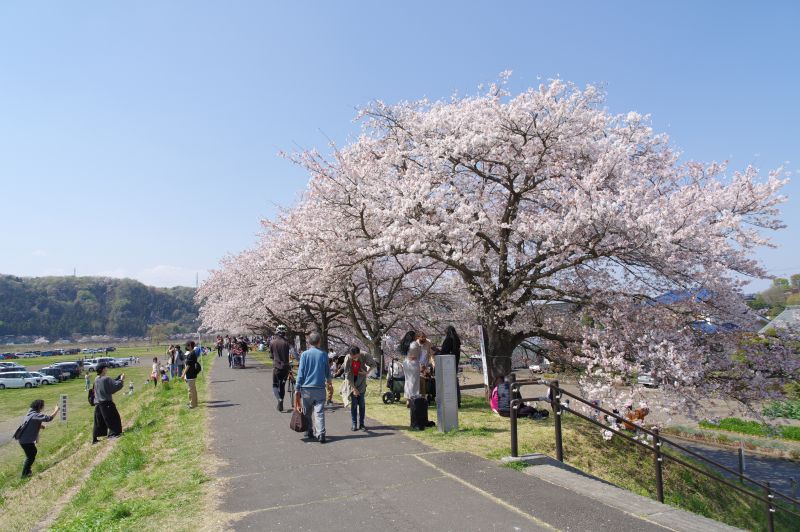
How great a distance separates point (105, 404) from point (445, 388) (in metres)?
7.19

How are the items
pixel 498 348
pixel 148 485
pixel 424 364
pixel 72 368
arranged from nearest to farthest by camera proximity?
1. pixel 148 485
2. pixel 424 364
3. pixel 498 348
4. pixel 72 368

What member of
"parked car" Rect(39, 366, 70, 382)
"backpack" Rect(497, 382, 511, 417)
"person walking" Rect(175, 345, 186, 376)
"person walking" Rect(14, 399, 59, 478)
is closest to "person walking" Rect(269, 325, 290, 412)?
"person walking" Rect(14, 399, 59, 478)

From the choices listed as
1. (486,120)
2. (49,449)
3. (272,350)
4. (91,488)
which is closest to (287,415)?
(272,350)

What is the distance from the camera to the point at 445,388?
29.5 ft

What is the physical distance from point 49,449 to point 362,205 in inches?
486

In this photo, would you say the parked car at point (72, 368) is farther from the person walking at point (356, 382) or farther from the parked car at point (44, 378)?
the person walking at point (356, 382)

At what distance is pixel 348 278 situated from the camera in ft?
50.4

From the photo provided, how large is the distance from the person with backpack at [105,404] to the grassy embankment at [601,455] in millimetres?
5219

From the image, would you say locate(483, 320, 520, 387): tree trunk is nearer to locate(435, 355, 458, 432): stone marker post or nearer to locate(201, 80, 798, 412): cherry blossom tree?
locate(201, 80, 798, 412): cherry blossom tree

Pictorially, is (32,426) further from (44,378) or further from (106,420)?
(44,378)

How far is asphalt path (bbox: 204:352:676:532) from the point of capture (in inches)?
199

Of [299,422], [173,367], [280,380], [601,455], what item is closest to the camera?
[299,422]

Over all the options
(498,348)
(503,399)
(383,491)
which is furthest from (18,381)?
(383,491)

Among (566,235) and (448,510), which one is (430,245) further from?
(448,510)
